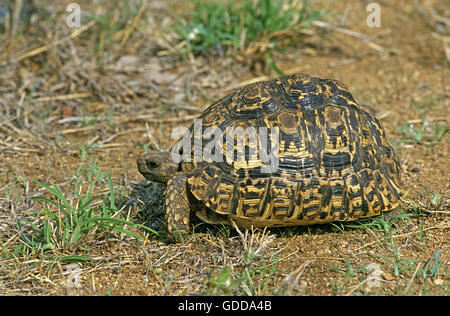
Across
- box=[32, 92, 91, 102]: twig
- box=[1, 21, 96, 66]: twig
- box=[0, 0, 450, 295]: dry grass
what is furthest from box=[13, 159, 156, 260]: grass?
box=[1, 21, 96, 66]: twig

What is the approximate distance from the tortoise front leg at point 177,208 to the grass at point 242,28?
9.28 feet

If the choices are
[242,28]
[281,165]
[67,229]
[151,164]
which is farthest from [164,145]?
[242,28]

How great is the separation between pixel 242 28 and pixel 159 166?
308 centimetres

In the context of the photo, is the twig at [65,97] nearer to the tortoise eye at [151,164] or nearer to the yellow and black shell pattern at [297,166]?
the tortoise eye at [151,164]

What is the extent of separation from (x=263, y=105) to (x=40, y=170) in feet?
7.81

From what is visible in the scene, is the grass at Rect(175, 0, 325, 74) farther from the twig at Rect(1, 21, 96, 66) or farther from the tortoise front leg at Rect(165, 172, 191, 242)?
the tortoise front leg at Rect(165, 172, 191, 242)

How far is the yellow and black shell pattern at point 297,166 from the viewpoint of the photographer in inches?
138

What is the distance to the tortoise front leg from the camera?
3.60 m

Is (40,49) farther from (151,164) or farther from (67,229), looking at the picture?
(67,229)

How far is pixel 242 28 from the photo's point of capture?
6.22 m

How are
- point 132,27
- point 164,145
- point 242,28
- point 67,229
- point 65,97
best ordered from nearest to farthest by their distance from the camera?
point 67,229
point 164,145
point 65,97
point 242,28
point 132,27

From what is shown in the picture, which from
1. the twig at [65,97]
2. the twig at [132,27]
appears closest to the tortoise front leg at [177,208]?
the twig at [65,97]
